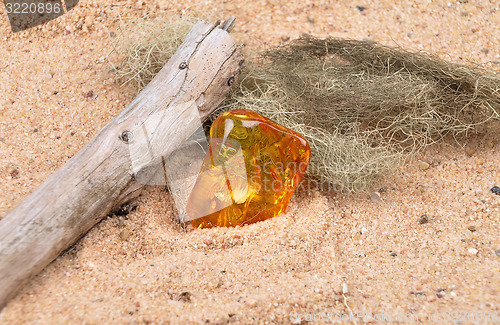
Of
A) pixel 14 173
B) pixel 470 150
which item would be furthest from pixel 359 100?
pixel 14 173

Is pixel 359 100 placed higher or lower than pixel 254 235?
higher

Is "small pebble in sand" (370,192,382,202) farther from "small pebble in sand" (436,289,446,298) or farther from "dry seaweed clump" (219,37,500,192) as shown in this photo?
"small pebble in sand" (436,289,446,298)

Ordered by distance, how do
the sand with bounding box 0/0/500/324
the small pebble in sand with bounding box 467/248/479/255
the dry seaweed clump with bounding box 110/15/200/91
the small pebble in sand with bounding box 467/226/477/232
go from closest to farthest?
the sand with bounding box 0/0/500/324 → the small pebble in sand with bounding box 467/248/479/255 → the small pebble in sand with bounding box 467/226/477/232 → the dry seaweed clump with bounding box 110/15/200/91

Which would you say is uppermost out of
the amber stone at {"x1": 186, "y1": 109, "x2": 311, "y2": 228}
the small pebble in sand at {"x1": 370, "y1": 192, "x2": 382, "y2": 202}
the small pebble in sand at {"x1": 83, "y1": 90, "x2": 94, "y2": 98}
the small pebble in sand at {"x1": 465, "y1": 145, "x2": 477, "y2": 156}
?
the small pebble in sand at {"x1": 83, "y1": 90, "x2": 94, "y2": 98}

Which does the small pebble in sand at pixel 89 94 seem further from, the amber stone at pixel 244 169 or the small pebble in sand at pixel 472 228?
the small pebble in sand at pixel 472 228

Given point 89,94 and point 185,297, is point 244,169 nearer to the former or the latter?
point 185,297

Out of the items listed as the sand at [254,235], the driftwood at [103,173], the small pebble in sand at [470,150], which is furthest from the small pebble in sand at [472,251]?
the driftwood at [103,173]

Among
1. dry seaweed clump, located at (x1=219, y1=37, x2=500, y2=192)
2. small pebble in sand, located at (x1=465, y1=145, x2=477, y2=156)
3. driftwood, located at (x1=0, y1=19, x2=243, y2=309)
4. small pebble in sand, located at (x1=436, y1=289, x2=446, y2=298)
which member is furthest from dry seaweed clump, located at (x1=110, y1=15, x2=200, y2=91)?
small pebble in sand, located at (x1=436, y1=289, x2=446, y2=298)

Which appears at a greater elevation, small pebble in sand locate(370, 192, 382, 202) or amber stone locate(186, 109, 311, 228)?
amber stone locate(186, 109, 311, 228)
